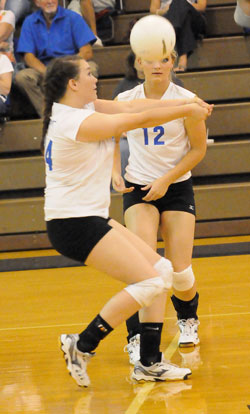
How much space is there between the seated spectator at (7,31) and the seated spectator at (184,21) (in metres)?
1.58

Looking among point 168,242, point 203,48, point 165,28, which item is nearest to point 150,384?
point 168,242

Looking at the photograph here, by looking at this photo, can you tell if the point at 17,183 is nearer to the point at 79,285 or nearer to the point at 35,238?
the point at 35,238

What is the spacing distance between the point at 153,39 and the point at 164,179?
2.34 feet

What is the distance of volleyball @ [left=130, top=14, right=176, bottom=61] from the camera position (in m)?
3.55

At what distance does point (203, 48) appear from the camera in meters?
8.21

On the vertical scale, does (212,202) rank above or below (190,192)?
below

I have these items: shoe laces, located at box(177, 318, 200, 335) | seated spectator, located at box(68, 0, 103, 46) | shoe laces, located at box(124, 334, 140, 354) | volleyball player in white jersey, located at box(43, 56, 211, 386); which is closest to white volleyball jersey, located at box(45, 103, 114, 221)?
volleyball player in white jersey, located at box(43, 56, 211, 386)

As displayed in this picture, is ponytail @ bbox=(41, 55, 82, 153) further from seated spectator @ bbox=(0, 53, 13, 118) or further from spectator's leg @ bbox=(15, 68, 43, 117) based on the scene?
→ spectator's leg @ bbox=(15, 68, 43, 117)

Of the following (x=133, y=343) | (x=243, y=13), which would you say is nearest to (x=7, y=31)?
(x=243, y=13)

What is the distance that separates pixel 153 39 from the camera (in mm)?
3551

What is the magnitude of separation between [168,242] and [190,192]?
317 millimetres

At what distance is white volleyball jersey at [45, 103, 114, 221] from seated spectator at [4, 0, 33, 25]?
540 centimetres

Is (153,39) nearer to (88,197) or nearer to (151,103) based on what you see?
(151,103)

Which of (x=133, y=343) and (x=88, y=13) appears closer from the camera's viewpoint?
(x=133, y=343)
